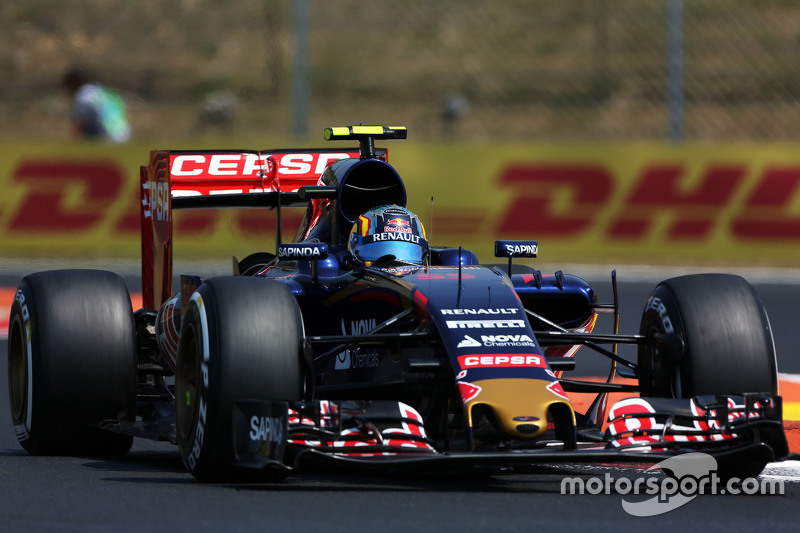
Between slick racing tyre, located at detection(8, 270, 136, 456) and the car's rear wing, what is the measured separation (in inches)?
41.6

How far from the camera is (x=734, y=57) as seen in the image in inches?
708

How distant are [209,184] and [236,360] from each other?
9.97ft

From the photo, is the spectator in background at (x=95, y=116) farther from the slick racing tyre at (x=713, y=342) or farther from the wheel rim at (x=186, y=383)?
the slick racing tyre at (x=713, y=342)

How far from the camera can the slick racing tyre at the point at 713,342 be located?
627 centimetres

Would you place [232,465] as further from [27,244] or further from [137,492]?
[27,244]

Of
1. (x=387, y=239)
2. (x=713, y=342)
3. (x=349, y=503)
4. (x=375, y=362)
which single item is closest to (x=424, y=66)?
(x=387, y=239)

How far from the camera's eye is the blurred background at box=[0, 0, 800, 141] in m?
18.1

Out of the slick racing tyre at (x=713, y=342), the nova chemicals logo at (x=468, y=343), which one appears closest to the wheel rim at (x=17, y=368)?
the nova chemicals logo at (x=468, y=343)

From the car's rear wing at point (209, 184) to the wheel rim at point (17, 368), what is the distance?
903mm

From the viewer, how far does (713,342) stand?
633 centimetres

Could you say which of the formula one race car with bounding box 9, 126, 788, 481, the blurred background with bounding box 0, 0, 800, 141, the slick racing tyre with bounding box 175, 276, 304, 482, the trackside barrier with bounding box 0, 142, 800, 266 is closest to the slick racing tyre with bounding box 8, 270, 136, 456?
the formula one race car with bounding box 9, 126, 788, 481

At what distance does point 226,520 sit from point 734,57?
14.2m

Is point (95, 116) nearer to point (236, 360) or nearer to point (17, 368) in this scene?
point (17, 368)

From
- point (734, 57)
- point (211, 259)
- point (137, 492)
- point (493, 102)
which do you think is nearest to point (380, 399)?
point (137, 492)
